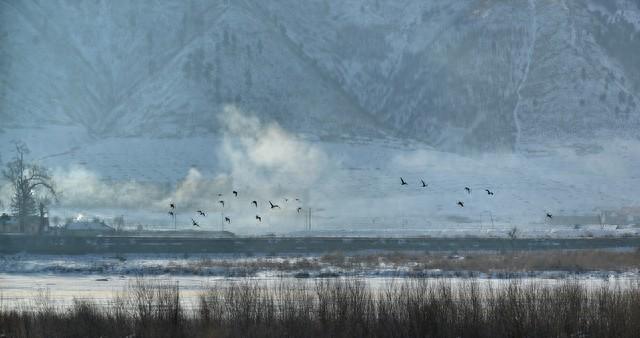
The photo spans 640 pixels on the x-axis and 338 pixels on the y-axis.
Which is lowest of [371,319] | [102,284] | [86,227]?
[371,319]

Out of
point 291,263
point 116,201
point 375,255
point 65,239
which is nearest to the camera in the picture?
point 291,263

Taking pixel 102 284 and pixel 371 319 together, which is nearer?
pixel 371 319

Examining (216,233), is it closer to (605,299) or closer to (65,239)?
(65,239)

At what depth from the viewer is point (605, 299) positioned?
34312 mm

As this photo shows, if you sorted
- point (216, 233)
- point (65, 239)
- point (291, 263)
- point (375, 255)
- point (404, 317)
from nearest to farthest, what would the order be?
1. point (404, 317)
2. point (291, 263)
3. point (375, 255)
4. point (65, 239)
5. point (216, 233)

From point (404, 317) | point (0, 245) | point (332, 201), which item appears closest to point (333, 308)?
point (404, 317)

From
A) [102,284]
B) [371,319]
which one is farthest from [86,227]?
[371,319]

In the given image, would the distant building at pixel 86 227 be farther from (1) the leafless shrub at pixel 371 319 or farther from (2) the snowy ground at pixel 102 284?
(1) the leafless shrub at pixel 371 319

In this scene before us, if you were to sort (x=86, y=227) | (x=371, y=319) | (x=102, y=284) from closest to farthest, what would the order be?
(x=371, y=319), (x=102, y=284), (x=86, y=227)

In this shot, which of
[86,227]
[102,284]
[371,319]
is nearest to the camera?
[371,319]

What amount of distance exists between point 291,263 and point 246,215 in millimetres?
92792

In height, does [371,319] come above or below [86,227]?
below

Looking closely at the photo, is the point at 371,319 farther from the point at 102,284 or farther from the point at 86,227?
the point at 86,227

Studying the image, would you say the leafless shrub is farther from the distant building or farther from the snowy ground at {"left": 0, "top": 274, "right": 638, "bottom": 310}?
the distant building
